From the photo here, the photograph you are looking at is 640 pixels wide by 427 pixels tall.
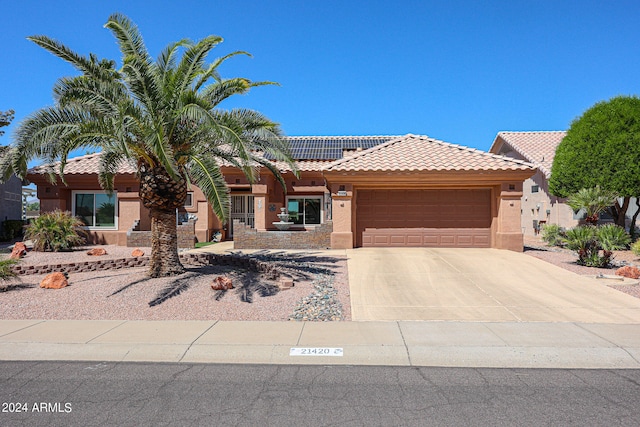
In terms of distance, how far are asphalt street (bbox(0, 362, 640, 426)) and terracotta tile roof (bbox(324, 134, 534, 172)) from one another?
39.5 ft

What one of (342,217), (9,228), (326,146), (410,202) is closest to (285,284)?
(342,217)

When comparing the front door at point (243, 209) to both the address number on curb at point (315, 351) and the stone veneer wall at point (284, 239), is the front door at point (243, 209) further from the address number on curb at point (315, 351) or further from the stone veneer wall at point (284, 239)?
the address number on curb at point (315, 351)

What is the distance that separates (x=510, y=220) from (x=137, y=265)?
1359cm

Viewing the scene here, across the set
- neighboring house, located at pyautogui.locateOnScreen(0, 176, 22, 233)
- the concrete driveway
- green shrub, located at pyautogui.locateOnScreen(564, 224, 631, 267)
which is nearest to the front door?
the concrete driveway

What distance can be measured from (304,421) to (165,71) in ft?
29.3

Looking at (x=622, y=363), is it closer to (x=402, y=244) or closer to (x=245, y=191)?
(x=402, y=244)

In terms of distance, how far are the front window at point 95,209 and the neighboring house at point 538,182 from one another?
22.5 m

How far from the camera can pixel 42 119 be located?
929 centimetres

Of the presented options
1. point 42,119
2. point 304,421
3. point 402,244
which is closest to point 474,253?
point 402,244

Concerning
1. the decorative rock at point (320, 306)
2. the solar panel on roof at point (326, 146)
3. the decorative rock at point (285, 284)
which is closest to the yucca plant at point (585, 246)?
the decorative rock at point (320, 306)

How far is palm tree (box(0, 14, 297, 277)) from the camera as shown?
9.04 meters

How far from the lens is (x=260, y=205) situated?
20.1 m

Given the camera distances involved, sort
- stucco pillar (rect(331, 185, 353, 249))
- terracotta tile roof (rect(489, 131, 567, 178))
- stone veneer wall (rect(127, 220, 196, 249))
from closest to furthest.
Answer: stucco pillar (rect(331, 185, 353, 249)), stone veneer wall (rect(127, 220, 196, 249)), terracotta tile roof (rect(489, 131, 567, 178))

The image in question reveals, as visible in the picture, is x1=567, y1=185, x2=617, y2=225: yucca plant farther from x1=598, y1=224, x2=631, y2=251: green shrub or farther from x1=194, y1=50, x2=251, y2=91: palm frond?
x1=194, y1=50, x2=251, y2=91: palm frond
